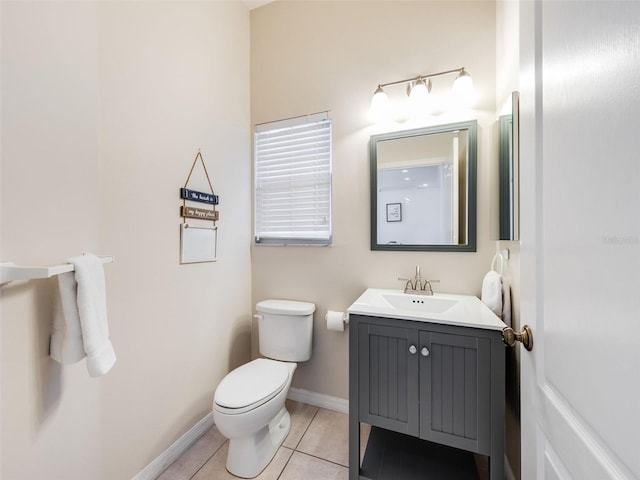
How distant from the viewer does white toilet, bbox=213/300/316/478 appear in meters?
1.30

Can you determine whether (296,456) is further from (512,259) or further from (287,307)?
(512,259)

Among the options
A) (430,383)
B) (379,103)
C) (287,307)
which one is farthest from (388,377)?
(379,103)

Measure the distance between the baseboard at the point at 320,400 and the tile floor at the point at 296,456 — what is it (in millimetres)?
82

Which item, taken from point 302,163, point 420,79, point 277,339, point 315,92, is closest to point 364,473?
point 277,339

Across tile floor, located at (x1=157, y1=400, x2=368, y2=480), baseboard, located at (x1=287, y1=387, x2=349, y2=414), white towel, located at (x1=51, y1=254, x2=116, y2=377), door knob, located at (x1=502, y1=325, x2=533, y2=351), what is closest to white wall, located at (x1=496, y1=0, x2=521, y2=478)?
door knob, located at (x1=502, y1=325, x2=533, y2=351)

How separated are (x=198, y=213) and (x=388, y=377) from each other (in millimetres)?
1428

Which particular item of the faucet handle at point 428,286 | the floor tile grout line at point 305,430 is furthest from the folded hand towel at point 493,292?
the floor tile grout line at point 305,430

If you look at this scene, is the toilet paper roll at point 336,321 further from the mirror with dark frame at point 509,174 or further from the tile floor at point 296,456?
the mirror with dark frame at point 509,174

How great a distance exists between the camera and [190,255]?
1.59 meters

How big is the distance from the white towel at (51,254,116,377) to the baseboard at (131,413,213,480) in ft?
2.62

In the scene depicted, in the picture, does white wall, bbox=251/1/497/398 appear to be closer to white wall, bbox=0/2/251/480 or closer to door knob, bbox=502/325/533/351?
white wall, bbox=0/2/251/480

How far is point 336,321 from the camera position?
1.76 metres

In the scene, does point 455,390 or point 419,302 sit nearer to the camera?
point 455,390

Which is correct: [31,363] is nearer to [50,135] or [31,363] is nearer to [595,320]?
[50,135]
